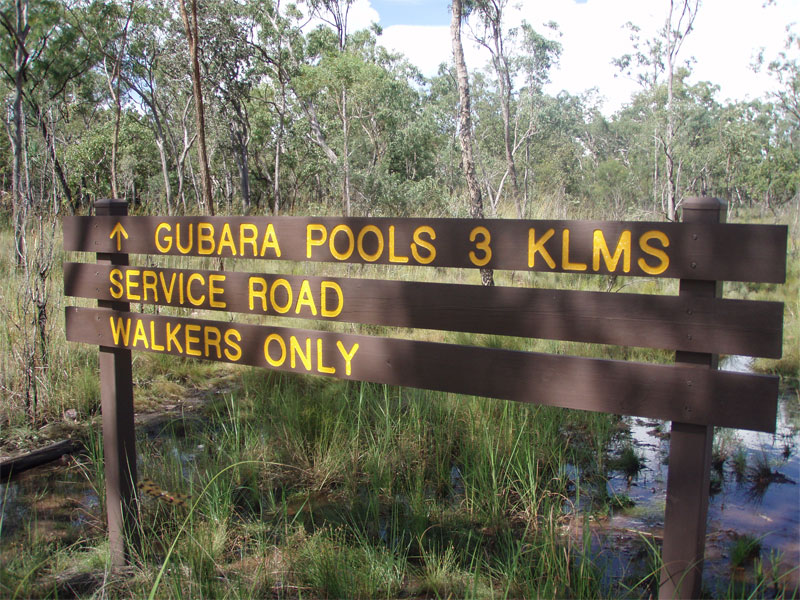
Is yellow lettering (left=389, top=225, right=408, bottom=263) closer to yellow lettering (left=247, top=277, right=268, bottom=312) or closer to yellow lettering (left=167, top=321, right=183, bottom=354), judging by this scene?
yellow lettering (left=247, top=277, right=268, bottom=312)

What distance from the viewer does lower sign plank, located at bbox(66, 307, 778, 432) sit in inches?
72.0

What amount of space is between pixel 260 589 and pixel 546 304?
62.1 inches

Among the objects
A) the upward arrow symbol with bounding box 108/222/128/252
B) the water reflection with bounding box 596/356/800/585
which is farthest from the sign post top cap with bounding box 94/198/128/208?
the water reflection with bounding box 596/356/800/585

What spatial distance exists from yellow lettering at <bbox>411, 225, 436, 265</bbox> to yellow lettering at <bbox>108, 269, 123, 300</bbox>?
1455 mm

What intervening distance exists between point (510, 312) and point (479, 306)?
0.36 feet

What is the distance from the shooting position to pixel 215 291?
276 cm

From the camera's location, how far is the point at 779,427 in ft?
17.3

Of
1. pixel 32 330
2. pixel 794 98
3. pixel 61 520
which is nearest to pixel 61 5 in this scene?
pixel 32 330

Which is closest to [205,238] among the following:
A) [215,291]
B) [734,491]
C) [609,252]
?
[215,291]

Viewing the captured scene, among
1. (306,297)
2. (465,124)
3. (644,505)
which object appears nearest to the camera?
(306,297)

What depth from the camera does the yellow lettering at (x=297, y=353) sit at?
8.32 feet

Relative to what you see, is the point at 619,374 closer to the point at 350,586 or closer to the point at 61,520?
the point at 350,586

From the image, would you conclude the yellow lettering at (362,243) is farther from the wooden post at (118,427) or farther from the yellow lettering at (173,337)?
the wooden post at (118,427)

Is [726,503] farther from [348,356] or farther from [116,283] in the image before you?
[116,283]
